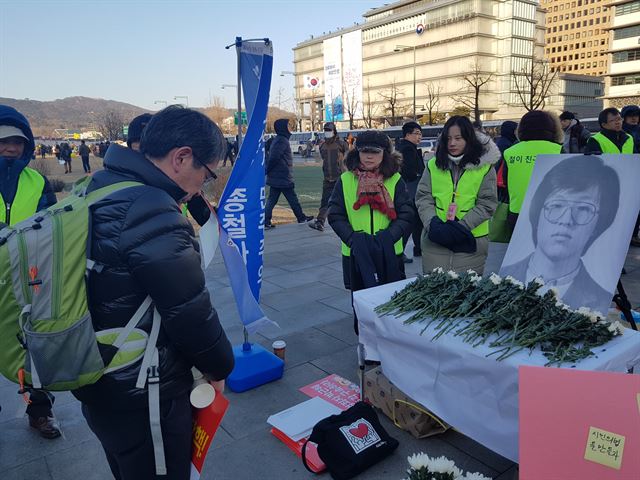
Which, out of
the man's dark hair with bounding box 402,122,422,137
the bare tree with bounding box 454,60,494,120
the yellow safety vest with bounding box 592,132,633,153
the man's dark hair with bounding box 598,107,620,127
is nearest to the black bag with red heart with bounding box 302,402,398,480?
the man's dark hair with bounding box 402,122,422,137

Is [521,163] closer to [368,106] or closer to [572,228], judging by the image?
[572,228]

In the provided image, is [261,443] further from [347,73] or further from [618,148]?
[347,73]

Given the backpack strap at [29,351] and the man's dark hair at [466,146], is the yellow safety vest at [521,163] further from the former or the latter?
the backpack strap at [29,351]

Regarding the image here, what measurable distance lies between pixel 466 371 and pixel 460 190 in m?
1.81

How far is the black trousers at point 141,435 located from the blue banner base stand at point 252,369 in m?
1.80

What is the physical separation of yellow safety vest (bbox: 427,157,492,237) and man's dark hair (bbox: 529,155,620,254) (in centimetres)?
42

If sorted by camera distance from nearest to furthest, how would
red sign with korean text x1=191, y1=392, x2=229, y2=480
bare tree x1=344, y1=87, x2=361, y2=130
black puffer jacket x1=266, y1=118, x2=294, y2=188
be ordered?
red sign with korean text x1=191, y1=392, x2=229, y2=480 → black puffer jacket x1=266, y1=118, x2=294, y2=188 → bare tree x1=344, y1=87, x2=361, y2=130

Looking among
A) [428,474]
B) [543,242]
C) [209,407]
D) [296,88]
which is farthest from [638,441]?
[296,88]

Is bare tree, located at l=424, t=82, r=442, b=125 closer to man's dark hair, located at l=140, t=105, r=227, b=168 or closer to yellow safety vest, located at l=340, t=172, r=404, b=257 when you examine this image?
yellow safety vest, located at l=340, t=172, r=404, b=257

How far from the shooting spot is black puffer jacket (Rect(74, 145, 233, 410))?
60.9 inches

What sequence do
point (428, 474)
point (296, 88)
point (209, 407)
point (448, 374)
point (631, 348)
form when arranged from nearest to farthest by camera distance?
point (428, 474)
point (209, 407)
point (631, 348)
point (448, 374)
point (296, 88)

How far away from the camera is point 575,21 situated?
112500 millimetres

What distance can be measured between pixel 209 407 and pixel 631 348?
2.02 m

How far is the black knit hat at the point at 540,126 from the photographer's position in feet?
15.3
